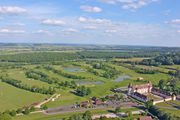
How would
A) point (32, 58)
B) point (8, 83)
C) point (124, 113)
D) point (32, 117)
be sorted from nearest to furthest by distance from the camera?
point (32, 117), point (124, 113), point (8, 83), point (32, 58)

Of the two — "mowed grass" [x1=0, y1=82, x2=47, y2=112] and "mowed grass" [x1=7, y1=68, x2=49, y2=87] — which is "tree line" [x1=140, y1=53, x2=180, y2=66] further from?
"mowed grass" [x1=0, y1=82, x2=47, y2=112]

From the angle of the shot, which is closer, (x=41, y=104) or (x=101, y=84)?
(x=41, y=104)

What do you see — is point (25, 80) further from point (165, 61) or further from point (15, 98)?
point (165, 61)

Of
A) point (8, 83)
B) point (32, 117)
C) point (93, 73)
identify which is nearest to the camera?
point (32, 117)

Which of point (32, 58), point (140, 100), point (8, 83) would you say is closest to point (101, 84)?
point (140, 100)

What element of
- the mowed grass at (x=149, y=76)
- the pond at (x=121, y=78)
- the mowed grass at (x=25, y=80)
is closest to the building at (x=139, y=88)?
the mowed grass at (x=149, y=76)

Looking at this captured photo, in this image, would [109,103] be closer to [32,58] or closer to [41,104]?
[41,104]

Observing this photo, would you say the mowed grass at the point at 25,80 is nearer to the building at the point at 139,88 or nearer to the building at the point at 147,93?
the building at the point at 139,88
